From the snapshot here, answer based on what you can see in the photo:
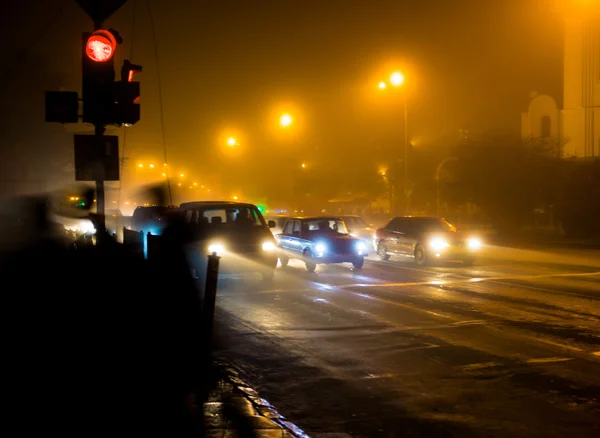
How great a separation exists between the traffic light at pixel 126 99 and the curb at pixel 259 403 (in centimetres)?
416

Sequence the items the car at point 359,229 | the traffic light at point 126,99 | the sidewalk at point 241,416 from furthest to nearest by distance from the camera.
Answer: the car at point 359,229, the traffic light at point 126,99, the sidewalk at point 241,416

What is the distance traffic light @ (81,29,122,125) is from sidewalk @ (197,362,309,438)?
4816mm

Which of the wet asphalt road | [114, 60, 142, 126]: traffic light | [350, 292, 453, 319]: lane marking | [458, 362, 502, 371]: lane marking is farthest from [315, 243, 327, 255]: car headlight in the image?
[458, 362, 502, 371]: lane marking

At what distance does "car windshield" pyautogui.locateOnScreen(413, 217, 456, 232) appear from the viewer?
2305 centimetres

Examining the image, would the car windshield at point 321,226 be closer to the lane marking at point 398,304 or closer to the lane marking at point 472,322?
the lane marking at point 398,304

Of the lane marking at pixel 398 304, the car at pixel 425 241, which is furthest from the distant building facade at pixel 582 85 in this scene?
the lane marking at pixel 398 304

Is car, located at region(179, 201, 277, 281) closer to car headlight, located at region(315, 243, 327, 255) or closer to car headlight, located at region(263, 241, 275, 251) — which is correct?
car headlight, located at region(263, 241, 275, 251)

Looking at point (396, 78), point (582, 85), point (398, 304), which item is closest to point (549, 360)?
point (398, 304)

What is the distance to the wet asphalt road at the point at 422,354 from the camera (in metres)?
6.32

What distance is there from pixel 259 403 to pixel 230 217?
11.1 meters

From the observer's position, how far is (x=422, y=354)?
8.90m

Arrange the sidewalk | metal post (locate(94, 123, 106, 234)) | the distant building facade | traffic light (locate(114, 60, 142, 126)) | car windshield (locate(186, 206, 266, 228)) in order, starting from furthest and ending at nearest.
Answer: the distant building facade
car windshield (locate(186, 206, 266, 228))
metal post (locate(94, 123, 106, 234))
traffic light (locate(114, 60, 142, 126))
the sidewalk

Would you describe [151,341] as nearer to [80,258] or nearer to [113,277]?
[113,277]

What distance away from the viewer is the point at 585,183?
4112 cm
